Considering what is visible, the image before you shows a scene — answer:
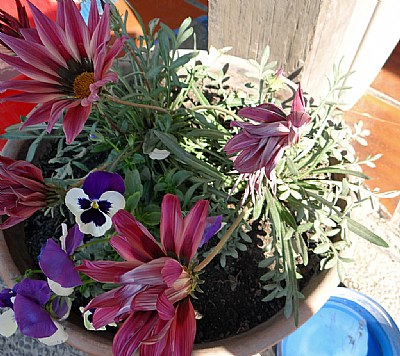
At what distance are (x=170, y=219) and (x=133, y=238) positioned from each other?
0.14 ft

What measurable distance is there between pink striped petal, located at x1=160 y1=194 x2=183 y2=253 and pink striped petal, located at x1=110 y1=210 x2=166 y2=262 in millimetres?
16

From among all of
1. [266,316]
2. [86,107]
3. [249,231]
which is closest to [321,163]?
[249,231]

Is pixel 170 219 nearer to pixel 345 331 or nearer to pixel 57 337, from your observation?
pixel 57 337

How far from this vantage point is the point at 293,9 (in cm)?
83

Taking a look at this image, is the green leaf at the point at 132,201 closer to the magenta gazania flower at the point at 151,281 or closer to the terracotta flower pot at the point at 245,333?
the magenta gazania flower at the point at 151,281

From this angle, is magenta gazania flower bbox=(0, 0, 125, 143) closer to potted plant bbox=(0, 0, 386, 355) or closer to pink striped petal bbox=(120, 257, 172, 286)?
potted plant bbox=(0, 0, 386, 355)

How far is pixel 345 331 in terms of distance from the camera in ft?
3.49

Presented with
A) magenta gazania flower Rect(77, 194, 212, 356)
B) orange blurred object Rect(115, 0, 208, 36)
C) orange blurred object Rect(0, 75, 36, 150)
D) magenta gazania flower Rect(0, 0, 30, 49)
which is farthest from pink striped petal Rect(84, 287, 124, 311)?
orange blurred object Rect(115, 0, 208, 36)

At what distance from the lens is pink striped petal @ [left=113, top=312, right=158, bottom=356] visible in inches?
19.1

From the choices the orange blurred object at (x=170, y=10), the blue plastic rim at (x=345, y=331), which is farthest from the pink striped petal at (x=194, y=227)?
the orange blurred object at (x=170, y=10)

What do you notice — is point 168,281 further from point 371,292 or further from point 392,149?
point 392,149

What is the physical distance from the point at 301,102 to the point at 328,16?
1.27ft

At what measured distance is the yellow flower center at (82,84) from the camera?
0.63 metres

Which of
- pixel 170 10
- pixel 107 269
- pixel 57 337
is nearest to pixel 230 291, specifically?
pixel 57 337
